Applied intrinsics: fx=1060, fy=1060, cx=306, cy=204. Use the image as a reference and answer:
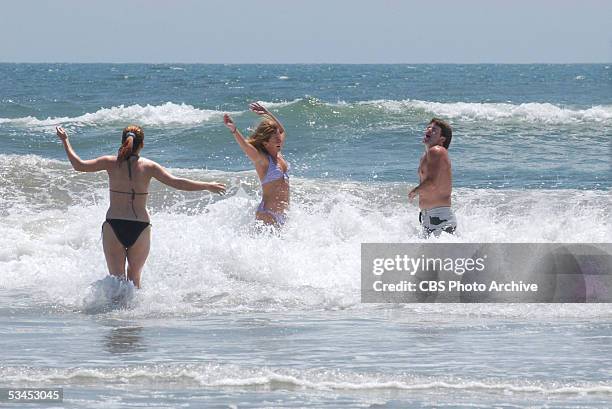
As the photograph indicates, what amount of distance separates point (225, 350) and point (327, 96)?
108ft

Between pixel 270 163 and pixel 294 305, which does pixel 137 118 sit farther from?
pixel 294 305

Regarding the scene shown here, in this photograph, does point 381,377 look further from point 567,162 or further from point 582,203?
point 567,162

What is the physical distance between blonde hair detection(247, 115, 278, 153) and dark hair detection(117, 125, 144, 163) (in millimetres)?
1368

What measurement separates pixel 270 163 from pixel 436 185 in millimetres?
1436

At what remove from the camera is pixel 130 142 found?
25.8 feet

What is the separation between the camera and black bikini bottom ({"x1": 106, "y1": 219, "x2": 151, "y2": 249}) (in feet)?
25.7

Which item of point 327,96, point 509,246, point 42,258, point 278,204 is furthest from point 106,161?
point 327,96

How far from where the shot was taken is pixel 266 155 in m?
9.06

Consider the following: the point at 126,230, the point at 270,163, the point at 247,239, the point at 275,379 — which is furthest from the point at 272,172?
the point at 275,379

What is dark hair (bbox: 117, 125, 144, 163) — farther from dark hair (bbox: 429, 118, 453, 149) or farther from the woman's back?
dark hair (bbox: 429, 118, 453, 149)

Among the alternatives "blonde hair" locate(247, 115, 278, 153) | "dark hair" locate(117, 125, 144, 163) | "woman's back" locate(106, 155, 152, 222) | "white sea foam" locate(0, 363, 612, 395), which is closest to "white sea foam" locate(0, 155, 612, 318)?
"woman's back" locate(106, 155, 152, 222)

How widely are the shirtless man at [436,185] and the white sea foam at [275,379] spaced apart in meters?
3.04

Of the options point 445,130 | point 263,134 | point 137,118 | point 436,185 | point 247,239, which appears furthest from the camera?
point 137,118

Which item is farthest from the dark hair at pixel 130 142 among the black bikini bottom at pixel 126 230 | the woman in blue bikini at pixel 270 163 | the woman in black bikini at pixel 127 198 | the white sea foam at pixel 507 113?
the white sea foam at pixel 507 113
